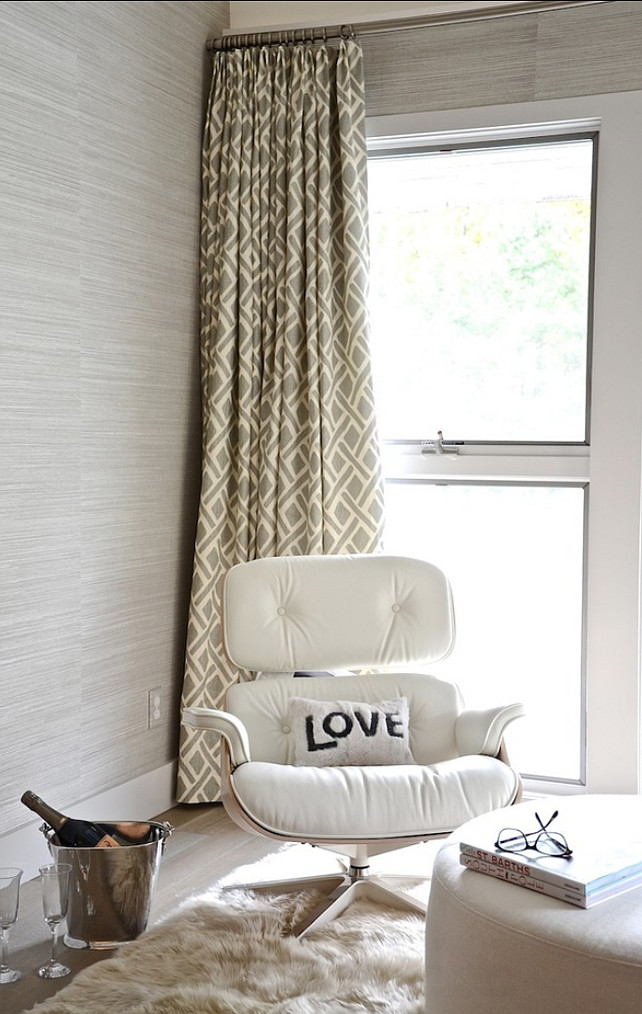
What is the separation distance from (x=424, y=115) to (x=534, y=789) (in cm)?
224

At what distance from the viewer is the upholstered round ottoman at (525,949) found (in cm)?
163

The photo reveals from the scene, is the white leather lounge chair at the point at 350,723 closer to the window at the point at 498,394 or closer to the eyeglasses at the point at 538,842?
the eyeglasses at the point at 538,842

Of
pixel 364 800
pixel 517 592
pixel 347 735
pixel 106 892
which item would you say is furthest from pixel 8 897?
pixel 517 592

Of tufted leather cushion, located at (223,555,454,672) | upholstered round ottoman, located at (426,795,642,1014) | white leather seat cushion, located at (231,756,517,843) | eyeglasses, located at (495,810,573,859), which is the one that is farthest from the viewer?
tufted leather cushion, located at (223,555,454,672)

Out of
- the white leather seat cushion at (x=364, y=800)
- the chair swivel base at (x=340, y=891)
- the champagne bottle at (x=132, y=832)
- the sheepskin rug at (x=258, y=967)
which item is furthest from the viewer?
the champagne bottle at (x=132, y=832)

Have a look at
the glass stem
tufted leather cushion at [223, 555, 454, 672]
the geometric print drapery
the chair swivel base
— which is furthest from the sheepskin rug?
the geometric print drapery

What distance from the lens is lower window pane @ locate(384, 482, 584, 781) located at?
3.49 meters

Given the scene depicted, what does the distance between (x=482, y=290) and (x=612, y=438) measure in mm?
666

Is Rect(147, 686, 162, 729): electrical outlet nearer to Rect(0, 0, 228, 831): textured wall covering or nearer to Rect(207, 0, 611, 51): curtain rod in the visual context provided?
Rect(0, 0, 228, 831): textured wall covering

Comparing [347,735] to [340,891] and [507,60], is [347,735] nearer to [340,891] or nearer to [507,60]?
[340,891]

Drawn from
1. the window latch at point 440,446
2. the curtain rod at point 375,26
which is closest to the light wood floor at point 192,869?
the window latch at point 440,446

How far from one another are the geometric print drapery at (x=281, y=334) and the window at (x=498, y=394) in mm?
203

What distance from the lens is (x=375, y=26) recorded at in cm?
350

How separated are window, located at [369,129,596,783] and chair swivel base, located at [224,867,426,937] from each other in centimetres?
100
